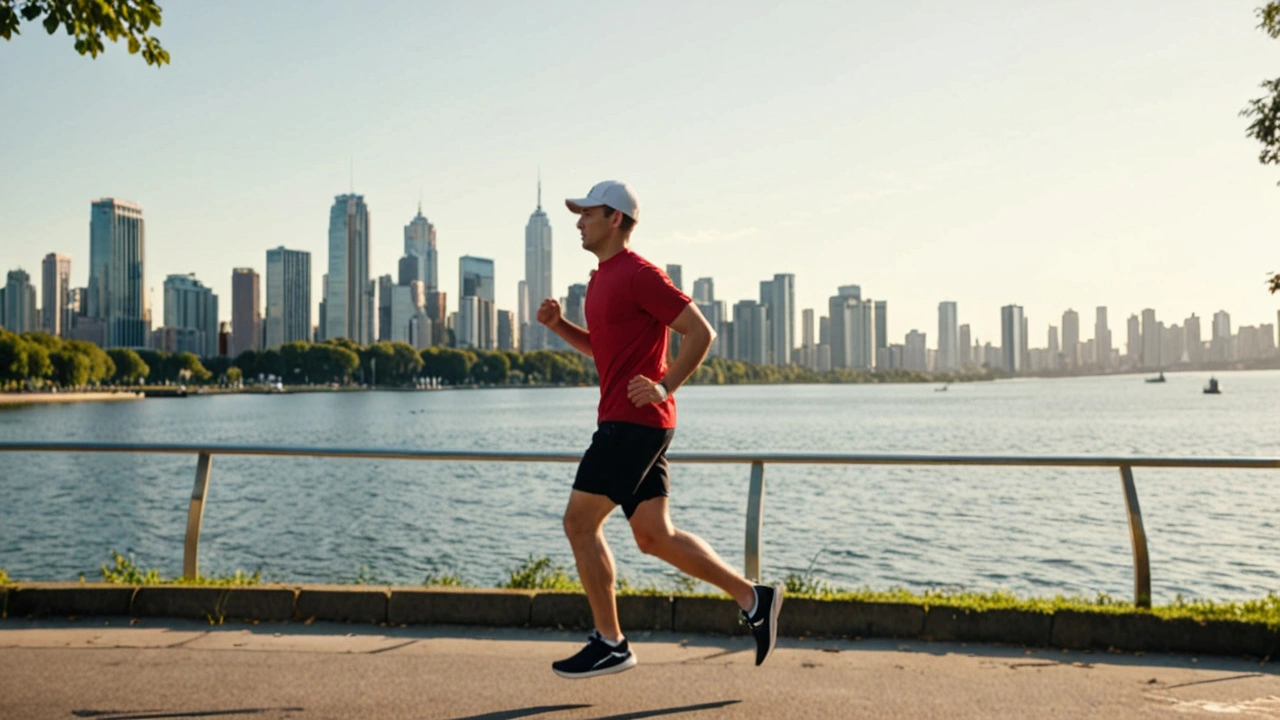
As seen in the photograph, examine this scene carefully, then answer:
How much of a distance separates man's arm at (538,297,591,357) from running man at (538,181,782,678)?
326mm

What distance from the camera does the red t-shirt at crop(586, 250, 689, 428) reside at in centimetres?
454

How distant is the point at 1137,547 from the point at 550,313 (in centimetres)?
335

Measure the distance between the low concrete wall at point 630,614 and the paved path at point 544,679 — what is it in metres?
0.13

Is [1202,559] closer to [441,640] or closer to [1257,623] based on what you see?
[1257,623]

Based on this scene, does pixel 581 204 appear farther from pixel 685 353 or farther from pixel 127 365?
pixel 127 365

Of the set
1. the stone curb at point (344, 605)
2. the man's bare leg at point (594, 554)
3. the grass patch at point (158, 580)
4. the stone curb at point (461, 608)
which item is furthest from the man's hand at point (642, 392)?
the grass patch at point (158, 580)

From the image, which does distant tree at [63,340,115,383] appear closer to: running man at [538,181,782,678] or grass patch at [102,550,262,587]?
grass patch at [102,550,262,587]

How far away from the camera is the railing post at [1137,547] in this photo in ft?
19.6

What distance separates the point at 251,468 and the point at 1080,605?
37.8 metres

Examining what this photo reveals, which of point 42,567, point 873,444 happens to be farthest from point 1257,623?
point 873,444

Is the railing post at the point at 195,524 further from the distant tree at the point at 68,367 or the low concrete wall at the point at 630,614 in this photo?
the distant tree at the point at 68,367

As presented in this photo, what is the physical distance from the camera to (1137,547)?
241 inches

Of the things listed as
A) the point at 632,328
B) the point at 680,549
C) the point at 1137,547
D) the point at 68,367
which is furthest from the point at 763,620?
the point at 68,367

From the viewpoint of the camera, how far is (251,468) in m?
40.2
